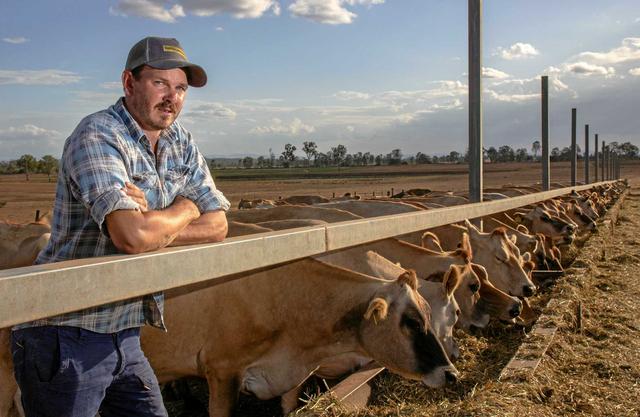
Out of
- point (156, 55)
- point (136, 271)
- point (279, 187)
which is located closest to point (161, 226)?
point (136, 271)

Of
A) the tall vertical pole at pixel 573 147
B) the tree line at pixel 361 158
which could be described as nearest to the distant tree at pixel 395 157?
the tree line at pixel 361 158

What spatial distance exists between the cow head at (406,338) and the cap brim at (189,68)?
2046 mm

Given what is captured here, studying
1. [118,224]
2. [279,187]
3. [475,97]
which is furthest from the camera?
[279,187]

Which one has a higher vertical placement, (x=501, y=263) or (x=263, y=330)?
(x=263, y=330)

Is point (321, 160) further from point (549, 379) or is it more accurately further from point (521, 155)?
point (549, 379)

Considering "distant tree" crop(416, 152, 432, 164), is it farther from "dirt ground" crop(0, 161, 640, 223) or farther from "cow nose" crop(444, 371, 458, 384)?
"cow nose" crop(444, 371, 458, 384)

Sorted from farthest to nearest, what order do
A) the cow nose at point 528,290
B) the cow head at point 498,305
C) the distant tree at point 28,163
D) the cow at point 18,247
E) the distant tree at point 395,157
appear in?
the distant tree at point 395,157 < the distant tree at point 28,163 < the cow nose at point 528,290 < the cow head at point 498,305 < the cow at point 18,247

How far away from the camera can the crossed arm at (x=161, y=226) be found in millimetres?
2490

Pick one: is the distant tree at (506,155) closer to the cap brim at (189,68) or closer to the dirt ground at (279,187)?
the dirt ground at (279,187)

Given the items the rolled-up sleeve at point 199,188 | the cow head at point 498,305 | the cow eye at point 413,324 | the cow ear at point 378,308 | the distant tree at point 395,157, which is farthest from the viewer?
the distant tree at point 395,157

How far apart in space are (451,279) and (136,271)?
3.74 m

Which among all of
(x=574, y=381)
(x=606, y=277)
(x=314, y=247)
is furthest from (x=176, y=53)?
(x=606, y=277)

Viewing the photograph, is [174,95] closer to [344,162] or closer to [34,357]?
[34,357]

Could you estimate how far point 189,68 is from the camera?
3.20 m
